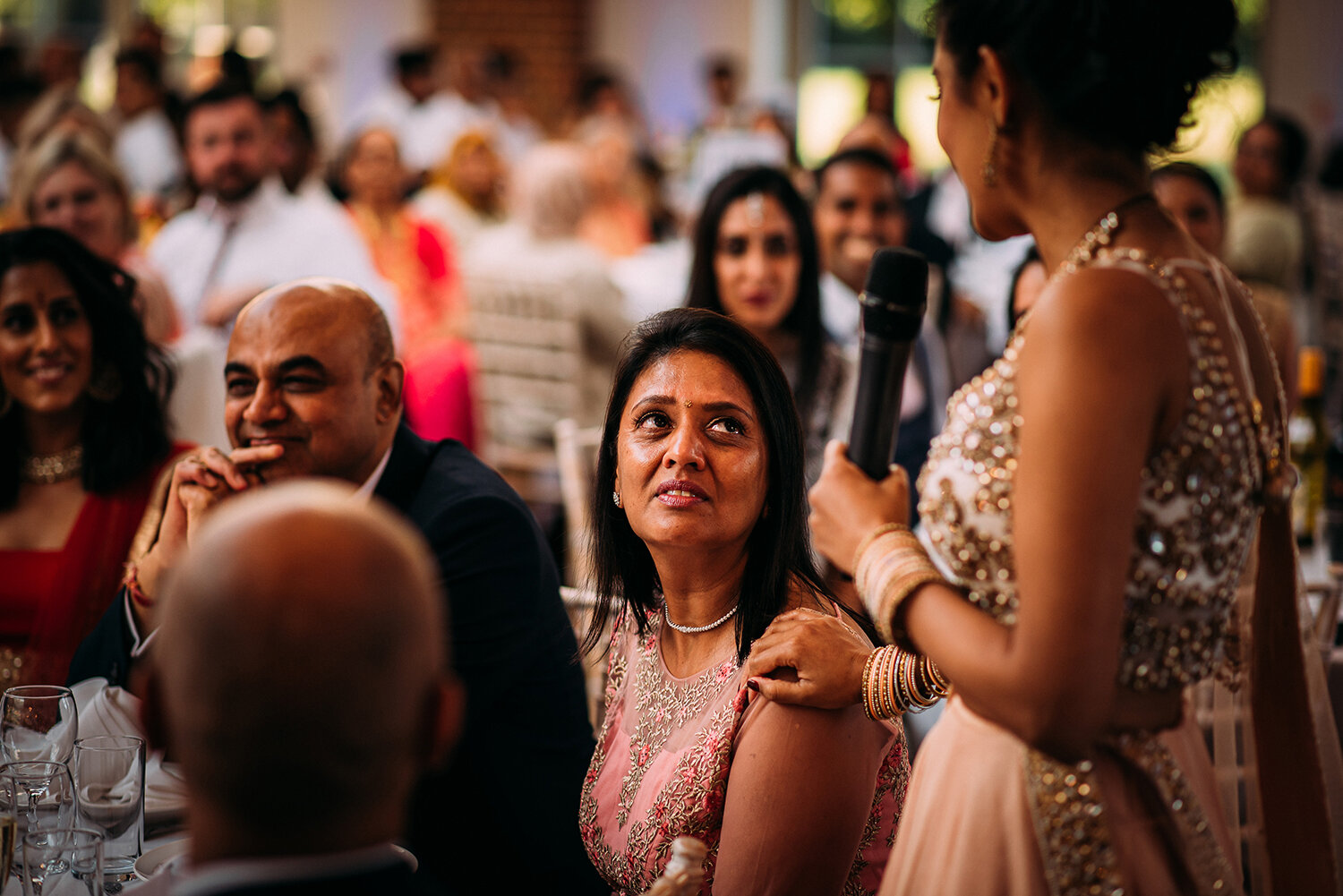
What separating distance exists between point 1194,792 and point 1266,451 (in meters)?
0.32

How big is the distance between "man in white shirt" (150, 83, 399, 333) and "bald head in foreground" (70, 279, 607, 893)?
253 cm

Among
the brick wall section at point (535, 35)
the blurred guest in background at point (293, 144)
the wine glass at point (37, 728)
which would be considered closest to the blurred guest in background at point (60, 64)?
the blurred guest in background at point (293, 144)

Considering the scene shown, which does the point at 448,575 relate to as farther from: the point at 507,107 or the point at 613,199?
the point at 507,107

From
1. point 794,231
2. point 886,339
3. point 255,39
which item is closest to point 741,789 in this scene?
point 886,339

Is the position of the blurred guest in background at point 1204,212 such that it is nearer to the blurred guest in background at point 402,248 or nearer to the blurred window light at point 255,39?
the blurred guest in background at point 402,248

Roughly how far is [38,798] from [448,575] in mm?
686

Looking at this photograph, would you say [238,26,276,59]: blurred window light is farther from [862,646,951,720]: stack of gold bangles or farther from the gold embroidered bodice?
the gold embroidered bodice

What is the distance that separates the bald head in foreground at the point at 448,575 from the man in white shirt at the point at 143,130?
6.44 m

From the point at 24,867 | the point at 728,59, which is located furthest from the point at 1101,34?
the point at 728,59

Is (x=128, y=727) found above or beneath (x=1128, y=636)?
beneath

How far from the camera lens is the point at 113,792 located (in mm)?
1506

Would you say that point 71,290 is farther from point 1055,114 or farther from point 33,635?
point 1055,114

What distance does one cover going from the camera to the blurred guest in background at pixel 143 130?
797cm

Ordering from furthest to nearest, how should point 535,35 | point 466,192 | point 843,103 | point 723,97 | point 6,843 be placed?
point 843,103 < point 535,35 < point 723,97 < point 466,192 < point 6,843
